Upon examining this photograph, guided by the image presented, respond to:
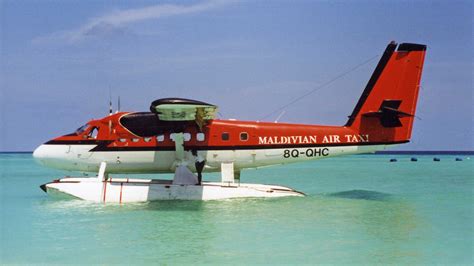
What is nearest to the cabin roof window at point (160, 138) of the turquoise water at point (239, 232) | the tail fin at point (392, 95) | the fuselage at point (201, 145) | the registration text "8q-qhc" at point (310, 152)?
the fuselage at point (201, 145)

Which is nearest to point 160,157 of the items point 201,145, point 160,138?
point 160,138

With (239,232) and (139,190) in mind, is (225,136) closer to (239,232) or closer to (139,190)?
(139,190)

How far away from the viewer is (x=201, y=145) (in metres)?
14.8

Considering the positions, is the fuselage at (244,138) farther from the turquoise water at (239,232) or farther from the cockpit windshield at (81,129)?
the turquoise water at (239,232)

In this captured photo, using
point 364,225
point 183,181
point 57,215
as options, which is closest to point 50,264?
point 57,215

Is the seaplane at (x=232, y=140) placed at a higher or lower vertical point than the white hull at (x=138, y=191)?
higher

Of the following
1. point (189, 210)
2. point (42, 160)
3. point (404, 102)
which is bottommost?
point (189, 210)

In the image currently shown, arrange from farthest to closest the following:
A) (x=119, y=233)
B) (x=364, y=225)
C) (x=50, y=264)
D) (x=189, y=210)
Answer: (x=189, y=210) → (x=364, y=225) → (x=119, y=233) → (x=50, y=264)

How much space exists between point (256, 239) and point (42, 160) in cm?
906

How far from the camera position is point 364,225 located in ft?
33.1

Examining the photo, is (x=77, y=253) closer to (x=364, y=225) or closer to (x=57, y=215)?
(x=57, y=215)

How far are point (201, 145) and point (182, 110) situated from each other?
2.00 m

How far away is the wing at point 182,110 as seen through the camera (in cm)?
1217

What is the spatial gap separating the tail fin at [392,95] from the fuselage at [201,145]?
295mm
